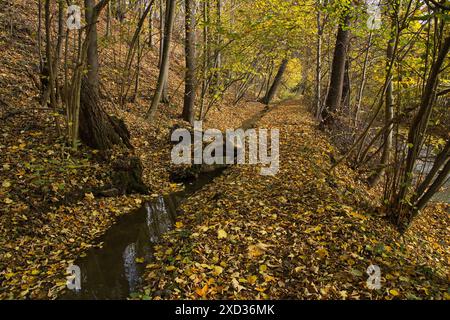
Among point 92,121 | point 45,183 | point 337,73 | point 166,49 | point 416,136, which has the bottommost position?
point 45,183

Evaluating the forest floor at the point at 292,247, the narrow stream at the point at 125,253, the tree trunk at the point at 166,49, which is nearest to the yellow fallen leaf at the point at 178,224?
the forest floor at the point at 292,247

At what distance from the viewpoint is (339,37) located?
981 centimetres

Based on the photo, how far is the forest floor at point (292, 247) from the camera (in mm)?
3812

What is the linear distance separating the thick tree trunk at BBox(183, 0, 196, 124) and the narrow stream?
5.85m

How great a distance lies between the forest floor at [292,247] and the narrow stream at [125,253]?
Result: 249mm

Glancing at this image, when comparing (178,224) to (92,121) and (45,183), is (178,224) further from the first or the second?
(92,121)

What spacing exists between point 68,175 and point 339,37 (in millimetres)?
8724

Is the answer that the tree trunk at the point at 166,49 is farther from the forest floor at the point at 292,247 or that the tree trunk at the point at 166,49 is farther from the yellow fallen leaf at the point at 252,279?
the yellow fallen leaf at the point at 252,279

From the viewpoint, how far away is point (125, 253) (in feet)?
16.3

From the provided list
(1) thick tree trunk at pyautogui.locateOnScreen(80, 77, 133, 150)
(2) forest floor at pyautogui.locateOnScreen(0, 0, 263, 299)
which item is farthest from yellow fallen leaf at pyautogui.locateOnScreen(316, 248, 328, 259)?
(1) thick tree trunk at pyautogui.locateOnScreen(80, 77, 133, 150)

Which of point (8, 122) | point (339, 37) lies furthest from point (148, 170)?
point (339, 37)

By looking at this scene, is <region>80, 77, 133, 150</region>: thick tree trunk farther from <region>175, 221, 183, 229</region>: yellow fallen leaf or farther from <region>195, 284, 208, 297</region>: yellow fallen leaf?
<region>195, 284, 208, 297</region>: yellow fallen leaf

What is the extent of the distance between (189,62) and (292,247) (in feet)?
29.3

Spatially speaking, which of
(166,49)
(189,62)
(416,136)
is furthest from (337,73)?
(416,136)
